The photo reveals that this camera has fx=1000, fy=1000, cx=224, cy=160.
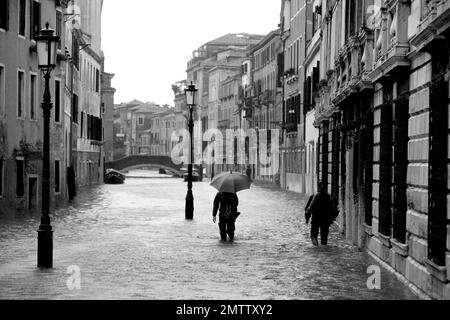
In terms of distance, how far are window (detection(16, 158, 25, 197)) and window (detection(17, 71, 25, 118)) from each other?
1558 millimetres

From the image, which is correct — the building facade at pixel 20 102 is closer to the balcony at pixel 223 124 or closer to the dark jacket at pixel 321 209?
the dark jacket at pixel 321 209

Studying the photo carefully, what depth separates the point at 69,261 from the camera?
16.6m

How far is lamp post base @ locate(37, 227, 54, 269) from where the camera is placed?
15570 millimetres

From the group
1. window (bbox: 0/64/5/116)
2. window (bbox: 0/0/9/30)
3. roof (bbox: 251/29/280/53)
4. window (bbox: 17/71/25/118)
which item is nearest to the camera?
window (bbox: 0/0/9/30)

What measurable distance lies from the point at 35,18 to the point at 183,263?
783 inches

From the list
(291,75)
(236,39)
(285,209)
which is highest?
(236,39)

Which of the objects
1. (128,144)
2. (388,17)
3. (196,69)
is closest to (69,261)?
(388,17)

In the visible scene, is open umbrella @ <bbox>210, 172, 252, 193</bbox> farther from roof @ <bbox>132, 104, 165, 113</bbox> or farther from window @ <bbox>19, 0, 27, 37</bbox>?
roof @ <bbox>132, 104, 165, 113</bbox>

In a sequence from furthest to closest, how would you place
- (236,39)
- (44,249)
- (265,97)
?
1. (236,39)
2. (265,97)
3. (44,249)

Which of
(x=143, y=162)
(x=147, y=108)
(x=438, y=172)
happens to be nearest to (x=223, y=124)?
(x=143, y=162)

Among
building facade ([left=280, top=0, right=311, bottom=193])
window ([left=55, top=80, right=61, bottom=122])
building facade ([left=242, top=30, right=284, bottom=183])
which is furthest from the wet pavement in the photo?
building facade ([left=242, top=30, right=284, bottom=183])

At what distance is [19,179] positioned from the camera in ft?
109

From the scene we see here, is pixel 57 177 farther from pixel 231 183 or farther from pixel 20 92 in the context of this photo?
pixel 231 183

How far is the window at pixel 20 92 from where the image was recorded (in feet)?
107
